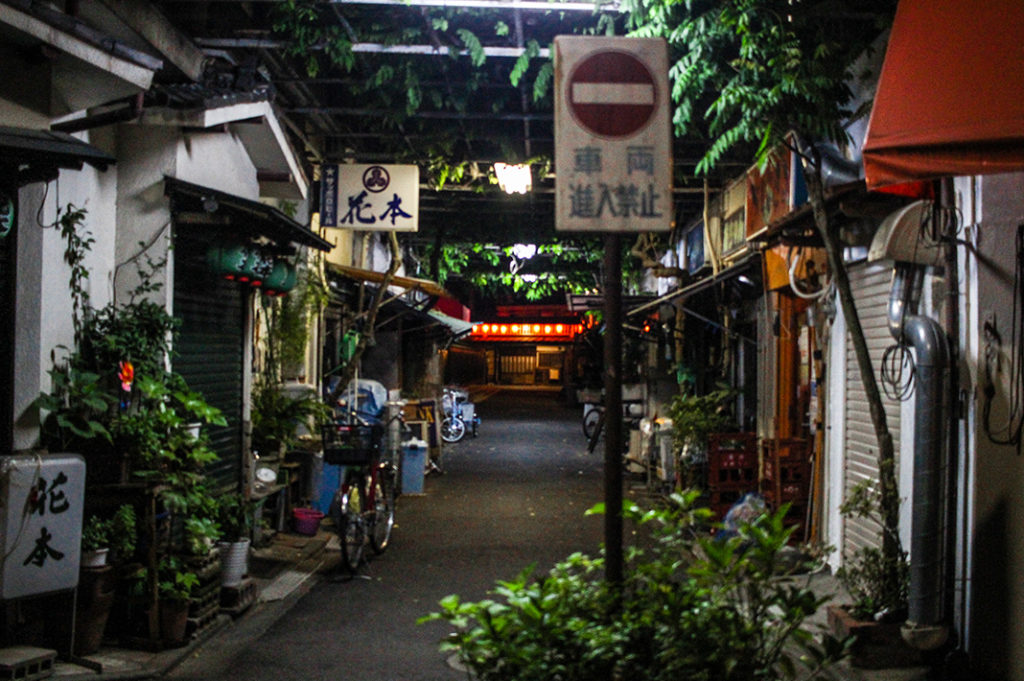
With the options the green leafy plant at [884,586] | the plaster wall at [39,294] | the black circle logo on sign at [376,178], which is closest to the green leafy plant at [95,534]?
the plaster wall at [39,294]

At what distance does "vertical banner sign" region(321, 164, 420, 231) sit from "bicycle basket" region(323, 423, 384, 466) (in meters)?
4.62

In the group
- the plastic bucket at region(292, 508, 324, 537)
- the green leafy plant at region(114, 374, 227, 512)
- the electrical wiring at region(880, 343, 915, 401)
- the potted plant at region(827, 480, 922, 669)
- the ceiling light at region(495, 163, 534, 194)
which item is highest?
the ceiling light at region(495, 163, 534, 194)

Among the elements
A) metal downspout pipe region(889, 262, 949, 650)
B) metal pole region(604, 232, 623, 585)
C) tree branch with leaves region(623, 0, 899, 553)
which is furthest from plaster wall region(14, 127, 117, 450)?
metal downspout pipe region(889, 262, 949, 650)

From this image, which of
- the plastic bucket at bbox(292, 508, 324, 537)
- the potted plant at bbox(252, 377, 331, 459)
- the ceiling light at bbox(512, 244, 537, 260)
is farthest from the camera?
the ceiling light at bbox(512, 244, 537, 260)

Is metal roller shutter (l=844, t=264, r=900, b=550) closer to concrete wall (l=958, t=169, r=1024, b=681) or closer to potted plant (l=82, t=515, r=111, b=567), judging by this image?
concrete wall (l=958, t=169, r=1024, b=681)

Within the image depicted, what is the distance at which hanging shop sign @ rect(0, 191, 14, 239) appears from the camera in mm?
6582

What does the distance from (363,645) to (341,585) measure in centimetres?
237

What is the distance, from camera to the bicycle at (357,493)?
1035 cm

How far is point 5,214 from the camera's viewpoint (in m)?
6.62

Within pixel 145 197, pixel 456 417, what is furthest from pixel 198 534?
pixel 456 417

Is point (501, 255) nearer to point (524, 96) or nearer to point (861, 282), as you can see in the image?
point (524, 96)

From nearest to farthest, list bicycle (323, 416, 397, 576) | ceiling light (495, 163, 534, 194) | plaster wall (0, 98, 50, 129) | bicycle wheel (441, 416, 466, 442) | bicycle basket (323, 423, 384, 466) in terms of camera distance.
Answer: plaster wall (0, 98, 50, 129) < bicycle (323, 416, 397, 576) < bicycle basket (323, 423, 384, 466) < ceiling light (495, 163, 534, 194) < bicycle wheel (441, 416, 466, 442)

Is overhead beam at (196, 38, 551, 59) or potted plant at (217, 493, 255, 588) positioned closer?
potted plant at (217, 493, 255, 588)

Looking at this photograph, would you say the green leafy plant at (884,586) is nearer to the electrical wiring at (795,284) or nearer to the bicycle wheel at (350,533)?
the electrical wiring at (795,284)
